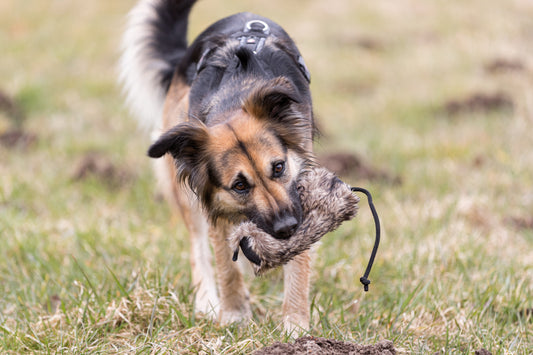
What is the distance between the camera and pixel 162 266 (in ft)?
13.4

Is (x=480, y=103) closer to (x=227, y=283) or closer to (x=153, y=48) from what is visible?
(x=153, y=48)

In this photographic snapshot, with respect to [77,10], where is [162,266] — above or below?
below

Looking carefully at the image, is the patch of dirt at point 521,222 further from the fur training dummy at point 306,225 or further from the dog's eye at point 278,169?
the dog's eye at point 278,169

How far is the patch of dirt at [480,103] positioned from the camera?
816 cm

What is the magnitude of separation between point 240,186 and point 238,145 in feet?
0.71

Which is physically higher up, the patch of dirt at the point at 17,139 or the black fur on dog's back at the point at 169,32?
the black fur on dog's back at the point at 169,32

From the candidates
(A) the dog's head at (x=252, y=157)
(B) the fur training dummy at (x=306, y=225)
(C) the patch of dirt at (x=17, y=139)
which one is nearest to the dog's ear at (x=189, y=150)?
(A) the dog's head at (x=252, y=157)

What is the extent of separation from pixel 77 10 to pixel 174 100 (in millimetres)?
10204

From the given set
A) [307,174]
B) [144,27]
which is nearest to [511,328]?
[307,174]

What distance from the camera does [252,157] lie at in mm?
2934

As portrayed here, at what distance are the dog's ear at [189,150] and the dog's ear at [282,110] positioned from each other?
309 mm

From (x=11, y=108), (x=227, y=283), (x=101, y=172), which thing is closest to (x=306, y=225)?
(x=227, y=283)

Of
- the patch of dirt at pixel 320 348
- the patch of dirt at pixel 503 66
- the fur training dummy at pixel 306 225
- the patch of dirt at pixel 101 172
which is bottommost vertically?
the patch of dirt at pixel 101 172

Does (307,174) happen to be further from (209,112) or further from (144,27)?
(144,27)
